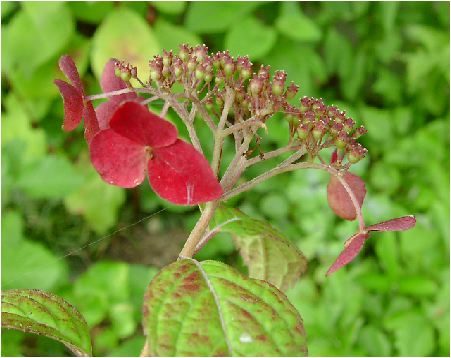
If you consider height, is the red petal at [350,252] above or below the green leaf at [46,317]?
above

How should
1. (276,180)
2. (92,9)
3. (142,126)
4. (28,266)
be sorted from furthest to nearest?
1. (276,180)
2. (92,9)
3. (28,266)
4. (142,126)

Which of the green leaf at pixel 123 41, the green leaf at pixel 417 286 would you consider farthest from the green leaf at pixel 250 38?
the green leaf at pixel 417 286

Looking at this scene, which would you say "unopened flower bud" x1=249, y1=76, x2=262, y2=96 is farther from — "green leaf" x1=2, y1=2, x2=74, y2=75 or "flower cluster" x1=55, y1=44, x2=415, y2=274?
"green leaf" x1=2, y1=2, x2=74, y2=75

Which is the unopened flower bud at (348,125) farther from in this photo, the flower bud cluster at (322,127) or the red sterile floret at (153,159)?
the red sterile floret at (153,159)

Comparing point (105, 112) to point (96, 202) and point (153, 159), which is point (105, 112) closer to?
point (153, 159)

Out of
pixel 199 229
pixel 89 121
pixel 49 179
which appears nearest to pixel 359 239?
pixel 199 229

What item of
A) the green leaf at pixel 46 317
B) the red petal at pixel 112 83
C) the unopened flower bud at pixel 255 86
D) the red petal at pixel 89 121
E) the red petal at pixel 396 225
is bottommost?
the green leaf at pixel 46 317

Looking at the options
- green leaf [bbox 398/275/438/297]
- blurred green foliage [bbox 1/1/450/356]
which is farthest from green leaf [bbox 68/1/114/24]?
green leaf [bbox 398/275/438/297]
